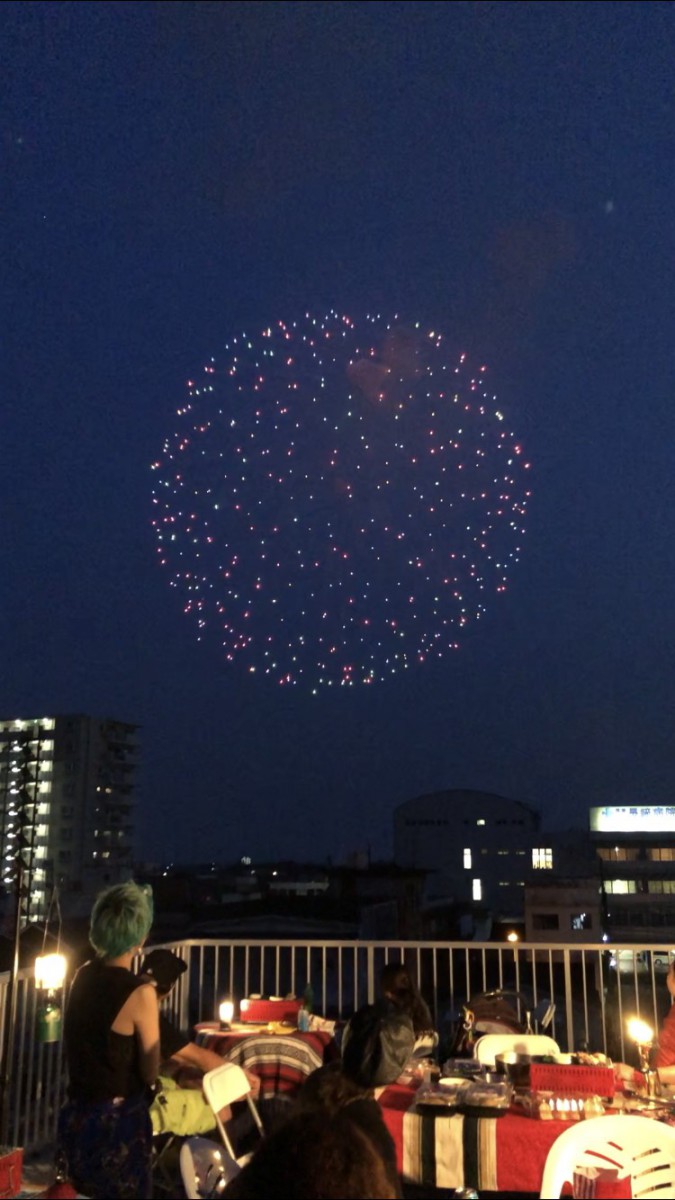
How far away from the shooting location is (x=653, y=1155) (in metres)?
3.03

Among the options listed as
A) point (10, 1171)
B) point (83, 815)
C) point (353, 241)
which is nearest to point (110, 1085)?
point (10, 1171)

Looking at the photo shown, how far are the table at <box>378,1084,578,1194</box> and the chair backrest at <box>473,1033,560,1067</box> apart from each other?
5.44ft

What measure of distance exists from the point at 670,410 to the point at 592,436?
2.42 metres

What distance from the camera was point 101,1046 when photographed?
3.05 meters

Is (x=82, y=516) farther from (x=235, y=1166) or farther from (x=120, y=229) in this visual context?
(x=235, y=1166)

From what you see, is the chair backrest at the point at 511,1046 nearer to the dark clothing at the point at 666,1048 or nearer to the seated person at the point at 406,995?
the seated person at the point at 406,995

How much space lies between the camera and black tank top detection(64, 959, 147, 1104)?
3.05 m

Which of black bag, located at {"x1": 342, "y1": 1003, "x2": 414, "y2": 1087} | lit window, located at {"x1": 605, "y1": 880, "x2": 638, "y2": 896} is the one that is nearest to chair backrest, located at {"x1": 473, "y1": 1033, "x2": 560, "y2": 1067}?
black bag, located at {"x1": 342, "y1": 1003, "x2": 414, "y2": 1087}

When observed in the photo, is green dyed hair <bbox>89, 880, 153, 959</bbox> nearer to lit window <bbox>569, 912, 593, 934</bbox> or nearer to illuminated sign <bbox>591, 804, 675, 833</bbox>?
lit window <bbox>569, 912, 593, 934</bbox>

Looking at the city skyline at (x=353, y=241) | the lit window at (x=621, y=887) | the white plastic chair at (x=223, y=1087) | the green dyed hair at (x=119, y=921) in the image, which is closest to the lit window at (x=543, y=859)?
the lit window at (x=621, y=887)

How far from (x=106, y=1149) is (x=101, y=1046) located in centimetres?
30

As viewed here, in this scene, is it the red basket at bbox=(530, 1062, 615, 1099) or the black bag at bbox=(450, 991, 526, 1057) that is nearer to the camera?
the red basket at bbox=(530, 1062, 615, 1099)

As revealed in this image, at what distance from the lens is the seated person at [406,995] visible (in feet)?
17.0

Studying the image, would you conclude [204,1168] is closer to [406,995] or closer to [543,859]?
[406,995]
